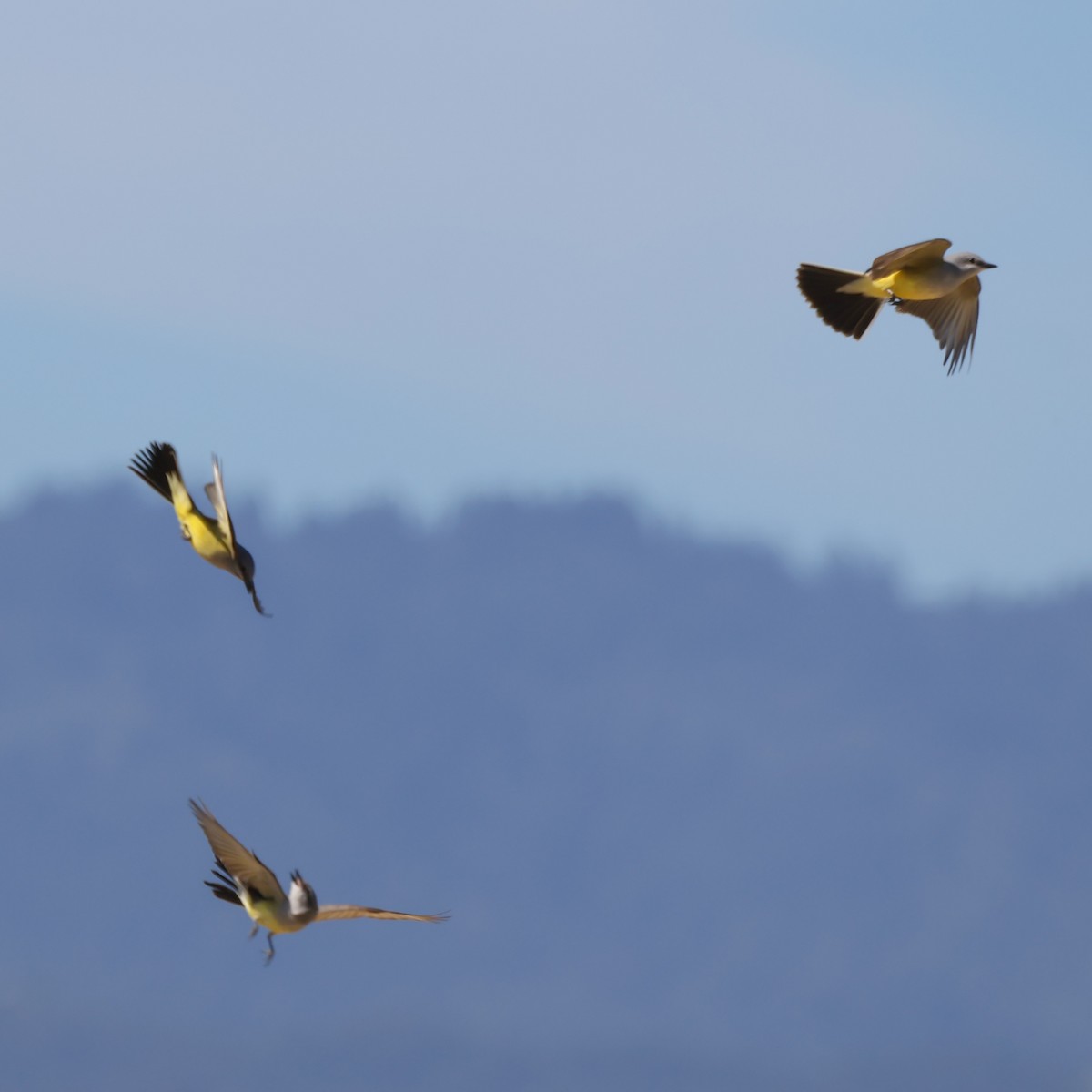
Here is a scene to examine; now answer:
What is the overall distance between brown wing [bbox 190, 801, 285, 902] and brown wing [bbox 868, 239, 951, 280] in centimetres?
611

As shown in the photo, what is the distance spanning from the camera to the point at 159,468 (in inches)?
392

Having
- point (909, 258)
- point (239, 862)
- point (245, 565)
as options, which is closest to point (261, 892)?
point (239, 862)

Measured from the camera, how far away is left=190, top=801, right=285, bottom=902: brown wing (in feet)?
30.4

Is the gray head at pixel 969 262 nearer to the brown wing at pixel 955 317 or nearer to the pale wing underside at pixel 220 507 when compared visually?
the brown wing at pixel 955 317

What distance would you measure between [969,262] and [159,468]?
21.1ft

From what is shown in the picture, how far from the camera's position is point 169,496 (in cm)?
988

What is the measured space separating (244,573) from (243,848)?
4.89 ft

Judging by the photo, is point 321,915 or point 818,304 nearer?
point 321,915

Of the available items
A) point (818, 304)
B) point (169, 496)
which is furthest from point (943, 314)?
point (169, 496)

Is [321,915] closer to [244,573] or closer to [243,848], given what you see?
[243,848]

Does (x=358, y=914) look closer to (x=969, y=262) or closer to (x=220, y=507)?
(x=220, y=507)

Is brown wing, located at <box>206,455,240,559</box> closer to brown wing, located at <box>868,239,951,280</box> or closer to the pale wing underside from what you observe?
the pale wing underside

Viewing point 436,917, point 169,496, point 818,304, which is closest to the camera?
point 436,917

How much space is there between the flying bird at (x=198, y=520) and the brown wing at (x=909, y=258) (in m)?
5.18
